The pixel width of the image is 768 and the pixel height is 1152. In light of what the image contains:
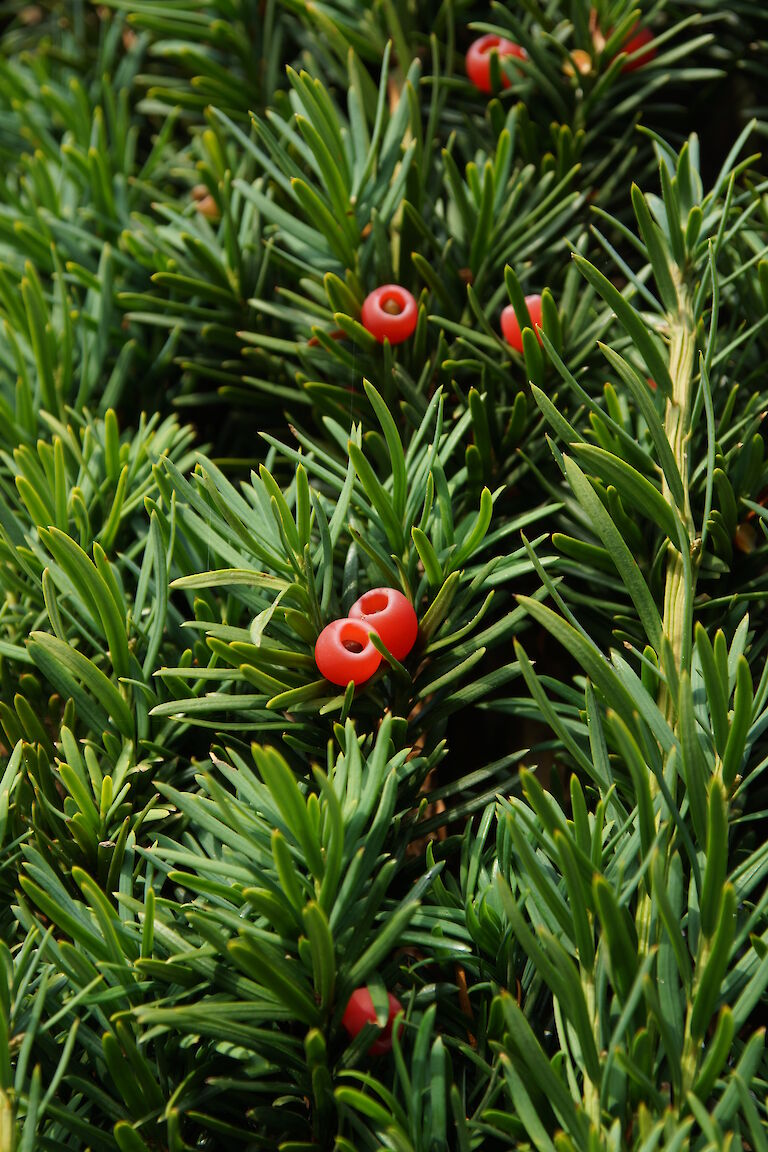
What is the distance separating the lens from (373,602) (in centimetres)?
42

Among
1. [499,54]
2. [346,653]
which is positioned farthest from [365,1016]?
[499,54]

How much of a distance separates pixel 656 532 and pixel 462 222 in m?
0.20

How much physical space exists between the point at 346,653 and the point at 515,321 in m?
0.20

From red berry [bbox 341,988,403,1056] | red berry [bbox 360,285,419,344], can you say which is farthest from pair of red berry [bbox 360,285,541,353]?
red berry [bbox 341,988,403,1056]

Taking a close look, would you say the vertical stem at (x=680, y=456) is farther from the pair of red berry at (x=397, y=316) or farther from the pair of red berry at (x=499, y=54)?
the pair of red berry at (x=499, y=54)

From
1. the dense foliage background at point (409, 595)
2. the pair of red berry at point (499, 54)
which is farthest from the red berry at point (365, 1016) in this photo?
→ the pair of red berry at point (499, 54)

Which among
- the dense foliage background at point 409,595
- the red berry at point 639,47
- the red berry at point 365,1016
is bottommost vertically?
the red berry at point 365,1016

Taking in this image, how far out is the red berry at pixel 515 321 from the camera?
1.64 feet

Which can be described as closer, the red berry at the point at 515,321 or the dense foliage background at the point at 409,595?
the dense foliage background at the point at 409,595

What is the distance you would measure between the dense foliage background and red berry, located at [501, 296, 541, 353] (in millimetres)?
19

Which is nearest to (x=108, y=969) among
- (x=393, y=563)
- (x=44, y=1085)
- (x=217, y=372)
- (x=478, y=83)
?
(x=44, y=1085)

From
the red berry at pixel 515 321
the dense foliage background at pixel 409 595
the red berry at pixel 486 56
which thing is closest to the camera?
the dense foliage background at pixel 409 595

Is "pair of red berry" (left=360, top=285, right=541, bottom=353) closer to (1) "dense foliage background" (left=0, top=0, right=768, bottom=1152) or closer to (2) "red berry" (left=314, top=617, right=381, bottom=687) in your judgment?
(1) "dense foliage background" (left=0, top=0, right=768, bottom=1152)

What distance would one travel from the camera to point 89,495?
0.52m
